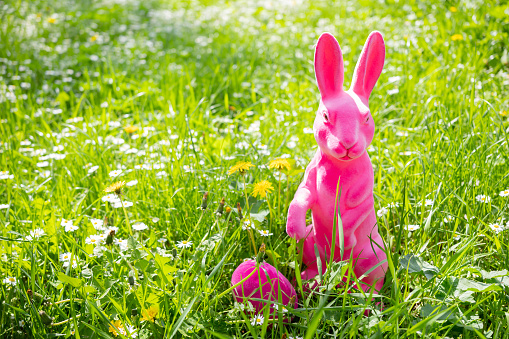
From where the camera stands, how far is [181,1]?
708 centimetres

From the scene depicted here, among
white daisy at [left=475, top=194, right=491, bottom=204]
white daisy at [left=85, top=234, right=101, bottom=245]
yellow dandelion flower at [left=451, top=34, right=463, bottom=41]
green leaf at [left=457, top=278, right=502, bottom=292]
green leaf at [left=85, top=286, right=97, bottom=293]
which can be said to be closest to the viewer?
green leaf at [left=457, top=278, right=502, bottom=292]

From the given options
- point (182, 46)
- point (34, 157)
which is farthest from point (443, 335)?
point (182, 46)

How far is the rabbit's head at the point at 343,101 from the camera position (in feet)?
4.60

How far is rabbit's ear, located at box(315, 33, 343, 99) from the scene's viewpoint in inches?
56.9

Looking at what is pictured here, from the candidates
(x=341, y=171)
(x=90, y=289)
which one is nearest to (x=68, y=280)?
(x=90, y=289)

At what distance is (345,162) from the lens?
148 cm

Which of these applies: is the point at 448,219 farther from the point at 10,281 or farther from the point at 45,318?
the point at 10,281

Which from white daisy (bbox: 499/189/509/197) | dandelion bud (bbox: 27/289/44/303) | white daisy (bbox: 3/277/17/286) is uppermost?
white daisy (bbox: 499/189/509/197)

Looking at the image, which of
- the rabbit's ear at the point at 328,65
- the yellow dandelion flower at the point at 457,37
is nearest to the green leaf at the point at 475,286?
the rabbit's ear at the point at 328,65

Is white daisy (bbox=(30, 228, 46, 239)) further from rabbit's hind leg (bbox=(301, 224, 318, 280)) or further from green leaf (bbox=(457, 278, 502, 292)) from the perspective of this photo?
green leaf (bbox=(457, 278, 502, 292))

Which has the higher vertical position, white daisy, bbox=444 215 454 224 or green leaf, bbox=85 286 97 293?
white daisy, bbox=444 215 454 224

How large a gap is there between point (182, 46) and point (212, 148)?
243cm

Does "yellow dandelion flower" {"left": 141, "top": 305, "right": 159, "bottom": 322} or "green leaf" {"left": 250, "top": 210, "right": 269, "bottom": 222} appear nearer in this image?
"yellow dandelion flower" {"left": 141, "top": 305, "right": 159, "bottom": 322}

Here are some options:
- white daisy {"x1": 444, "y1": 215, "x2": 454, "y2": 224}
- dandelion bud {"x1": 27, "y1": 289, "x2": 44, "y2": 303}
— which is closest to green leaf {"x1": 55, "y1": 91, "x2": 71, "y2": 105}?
dandelion bud {"x1": 27, "y1": 289, "x2": 44, "y2": 303}
